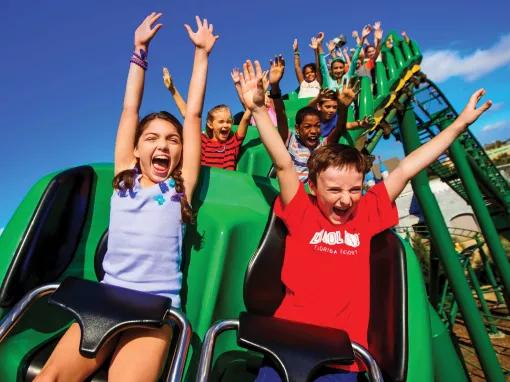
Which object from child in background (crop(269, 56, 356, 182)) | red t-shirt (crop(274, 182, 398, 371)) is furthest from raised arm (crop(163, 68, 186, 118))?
red t-shirt (crop(274, 182, 398, 371))

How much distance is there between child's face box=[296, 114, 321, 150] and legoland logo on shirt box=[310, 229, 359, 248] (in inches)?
37.8

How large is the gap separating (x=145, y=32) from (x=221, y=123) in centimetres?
81

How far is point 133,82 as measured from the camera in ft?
4.31

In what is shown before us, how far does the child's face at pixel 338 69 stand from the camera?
346 cm

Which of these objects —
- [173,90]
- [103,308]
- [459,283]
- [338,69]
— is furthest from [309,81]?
[103,308]

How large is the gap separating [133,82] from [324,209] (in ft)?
2.66

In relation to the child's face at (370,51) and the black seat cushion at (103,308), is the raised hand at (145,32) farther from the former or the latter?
the child's face at (370,51)

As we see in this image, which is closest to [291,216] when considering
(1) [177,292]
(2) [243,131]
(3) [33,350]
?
(1) [177,292]

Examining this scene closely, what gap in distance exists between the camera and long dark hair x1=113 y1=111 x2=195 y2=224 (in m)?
1.16

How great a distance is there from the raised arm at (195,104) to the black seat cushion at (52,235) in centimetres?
36

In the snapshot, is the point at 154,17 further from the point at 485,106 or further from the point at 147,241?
the point at 485,106

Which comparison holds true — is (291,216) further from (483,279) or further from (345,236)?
(483,279)

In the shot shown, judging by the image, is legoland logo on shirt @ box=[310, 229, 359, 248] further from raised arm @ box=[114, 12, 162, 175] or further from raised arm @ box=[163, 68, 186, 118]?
raised arm @ box=[163, 68, 186, 118]

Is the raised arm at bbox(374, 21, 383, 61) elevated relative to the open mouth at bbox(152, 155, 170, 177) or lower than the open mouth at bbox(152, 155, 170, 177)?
elevated
